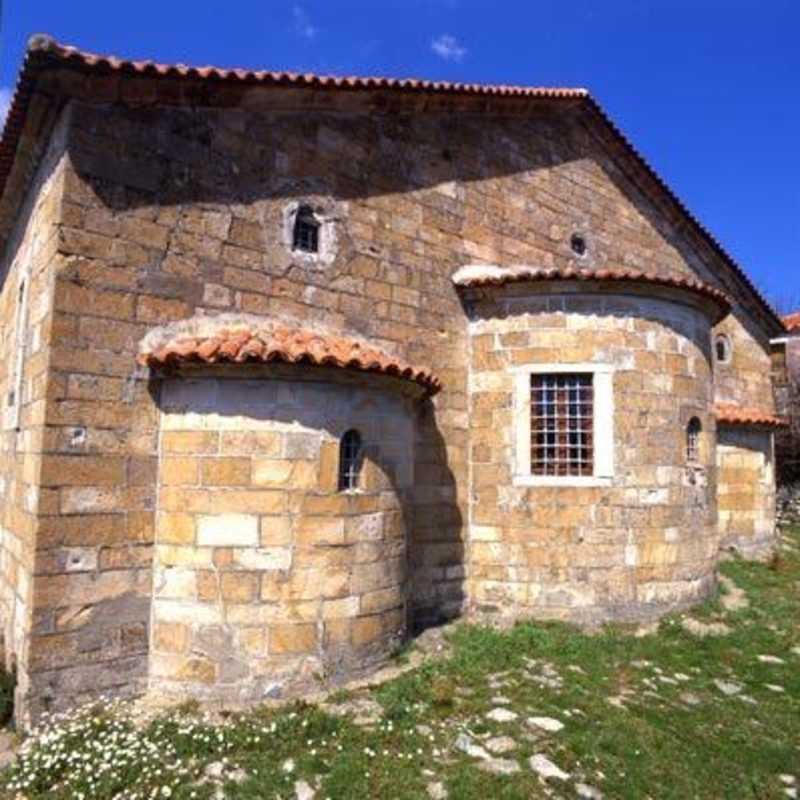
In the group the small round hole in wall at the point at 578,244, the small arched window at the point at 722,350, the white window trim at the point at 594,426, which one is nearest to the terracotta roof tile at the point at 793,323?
the small arched window at the point at 722,350

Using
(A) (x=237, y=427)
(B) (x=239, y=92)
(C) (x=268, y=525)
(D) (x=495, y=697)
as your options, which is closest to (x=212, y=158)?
(B) (x=239, y=92)

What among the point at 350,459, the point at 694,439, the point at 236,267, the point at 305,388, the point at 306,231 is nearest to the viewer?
the point at 305,388

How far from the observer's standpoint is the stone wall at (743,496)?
13117 millimetres

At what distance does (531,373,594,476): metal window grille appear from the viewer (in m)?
8.40

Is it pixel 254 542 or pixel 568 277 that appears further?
pixel 568 277

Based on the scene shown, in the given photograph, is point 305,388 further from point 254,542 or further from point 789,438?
point 789,438

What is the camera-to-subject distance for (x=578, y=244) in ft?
36.3

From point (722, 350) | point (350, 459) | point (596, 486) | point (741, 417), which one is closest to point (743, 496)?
point (741, 417)

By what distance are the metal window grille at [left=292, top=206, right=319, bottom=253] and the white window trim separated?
2.99 meters

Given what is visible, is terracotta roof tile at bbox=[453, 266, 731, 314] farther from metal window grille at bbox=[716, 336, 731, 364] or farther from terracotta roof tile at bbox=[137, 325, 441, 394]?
metal window grille at bbox=[716, 336, 731, 364]

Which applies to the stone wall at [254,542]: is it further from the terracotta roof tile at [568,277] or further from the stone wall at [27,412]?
the terracotta roof tile at [568,277]

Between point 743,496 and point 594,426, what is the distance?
266 inches

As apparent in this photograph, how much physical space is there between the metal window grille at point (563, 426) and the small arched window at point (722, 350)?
7.89 meters

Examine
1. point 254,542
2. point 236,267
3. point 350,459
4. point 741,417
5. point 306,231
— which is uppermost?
point 306,231
